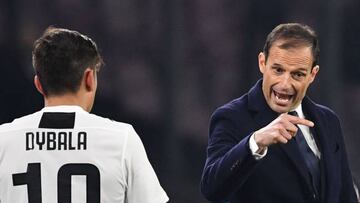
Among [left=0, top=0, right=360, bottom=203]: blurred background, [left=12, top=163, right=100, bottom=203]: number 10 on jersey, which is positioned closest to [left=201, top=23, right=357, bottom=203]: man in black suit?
[left=12, top=163, right=100, bottom=203]: number 10 on jersey

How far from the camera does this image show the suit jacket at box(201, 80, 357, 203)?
336cm

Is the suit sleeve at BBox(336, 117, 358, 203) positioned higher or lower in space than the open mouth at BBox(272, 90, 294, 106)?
lower

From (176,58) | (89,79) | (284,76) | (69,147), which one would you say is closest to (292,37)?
(284,76)

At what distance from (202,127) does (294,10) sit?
1008 millimetres

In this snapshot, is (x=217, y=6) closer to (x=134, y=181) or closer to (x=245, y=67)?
(x=245, y=67)

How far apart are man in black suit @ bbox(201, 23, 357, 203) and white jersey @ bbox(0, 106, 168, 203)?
441mm

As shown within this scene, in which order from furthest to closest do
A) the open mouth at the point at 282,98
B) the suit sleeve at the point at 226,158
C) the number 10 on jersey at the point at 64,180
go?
the open mouth at the point at 282,98 → the suit sleeve at the point at 226,158 → the number 10 on jersey at the point at 64,180

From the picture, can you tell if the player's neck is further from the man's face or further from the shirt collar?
the man's face

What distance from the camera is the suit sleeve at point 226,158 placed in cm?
326

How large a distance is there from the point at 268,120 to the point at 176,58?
3.33 m

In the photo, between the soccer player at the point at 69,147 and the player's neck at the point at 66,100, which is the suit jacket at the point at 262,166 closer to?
the soccer player at the point at 69,147

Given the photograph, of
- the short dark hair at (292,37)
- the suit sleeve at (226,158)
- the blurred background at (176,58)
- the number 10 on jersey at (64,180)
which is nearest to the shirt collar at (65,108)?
the number 10 on jersey at (64,180)

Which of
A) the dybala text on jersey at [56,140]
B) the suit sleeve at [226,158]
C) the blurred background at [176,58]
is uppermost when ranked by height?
the dybala text on jersey at [56,140]

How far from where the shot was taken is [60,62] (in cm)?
292
